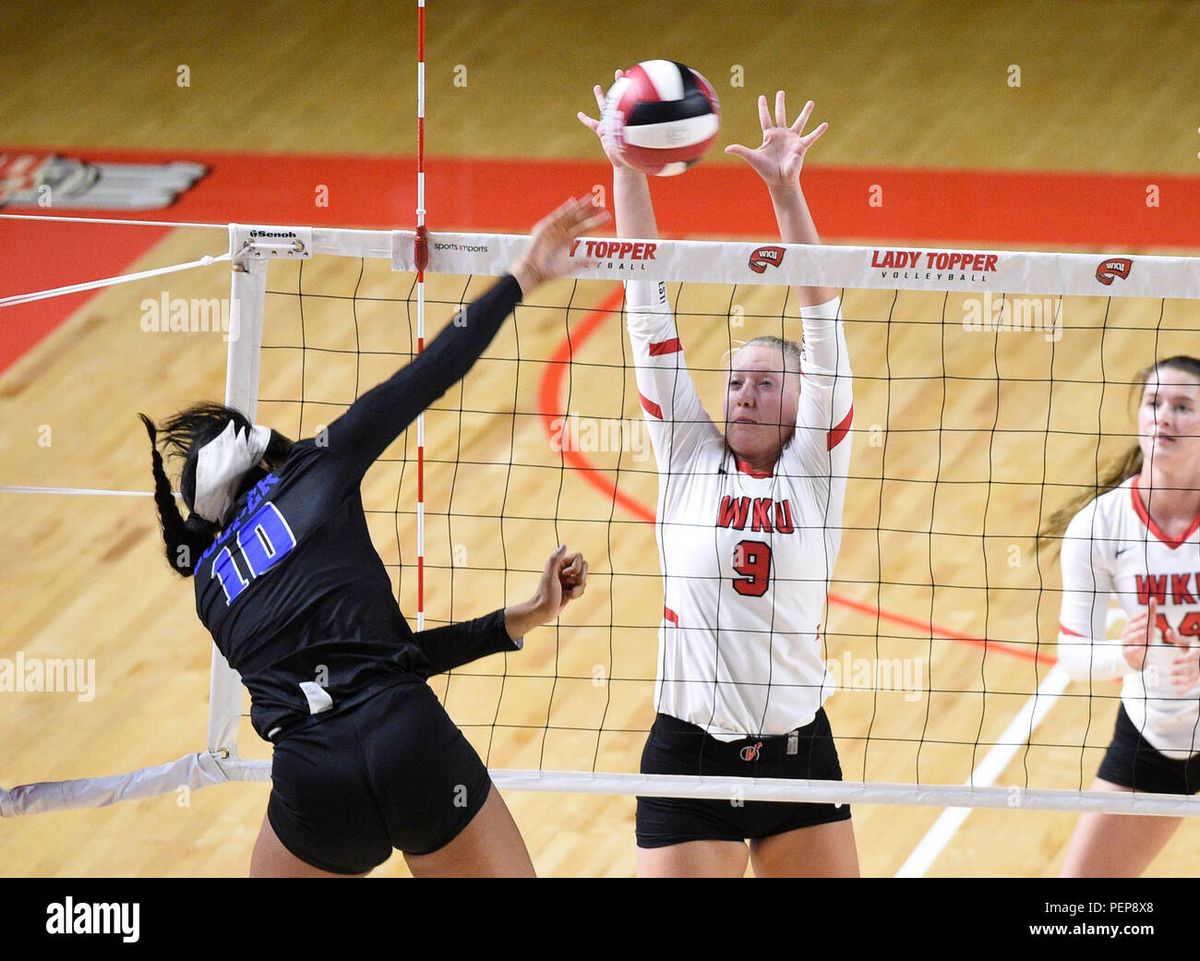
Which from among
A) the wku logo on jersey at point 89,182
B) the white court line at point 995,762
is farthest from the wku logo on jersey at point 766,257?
the wku logo on jersey at point 89,182

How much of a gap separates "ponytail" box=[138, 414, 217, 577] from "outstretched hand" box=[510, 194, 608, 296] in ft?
3.13

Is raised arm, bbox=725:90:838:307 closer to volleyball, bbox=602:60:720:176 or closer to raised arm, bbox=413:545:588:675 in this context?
volleyball, bbox=602:60:720:176

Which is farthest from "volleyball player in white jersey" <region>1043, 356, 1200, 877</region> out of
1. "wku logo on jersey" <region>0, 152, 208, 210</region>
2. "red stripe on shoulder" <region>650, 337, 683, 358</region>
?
"wku logo on jersey" <region>0, 152, 208, 210</region>

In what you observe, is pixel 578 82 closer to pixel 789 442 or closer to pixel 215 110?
pixel 215 110

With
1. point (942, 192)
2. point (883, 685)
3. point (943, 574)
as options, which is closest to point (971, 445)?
point (943, 574)

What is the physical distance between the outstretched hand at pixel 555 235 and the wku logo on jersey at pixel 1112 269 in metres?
1.39

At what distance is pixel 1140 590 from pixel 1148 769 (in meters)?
0.53

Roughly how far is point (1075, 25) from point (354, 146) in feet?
18.5

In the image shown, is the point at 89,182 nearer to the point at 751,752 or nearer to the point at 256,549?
the point at 256,549

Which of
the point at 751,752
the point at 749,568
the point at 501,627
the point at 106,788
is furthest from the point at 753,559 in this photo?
the point at 106,788

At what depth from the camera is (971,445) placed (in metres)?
7.82

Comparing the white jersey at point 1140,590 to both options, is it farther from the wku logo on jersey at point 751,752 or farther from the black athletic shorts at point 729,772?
the wku logo on jersey at point 751,752

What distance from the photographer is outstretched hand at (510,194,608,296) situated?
3.66 meters

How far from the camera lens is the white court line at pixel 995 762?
18.5 ft
